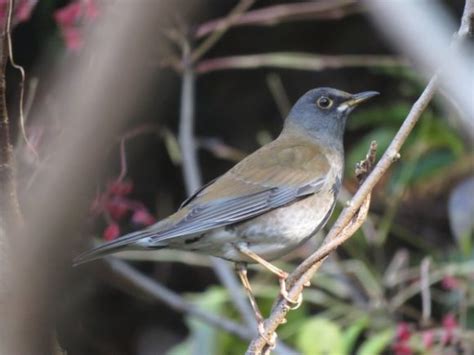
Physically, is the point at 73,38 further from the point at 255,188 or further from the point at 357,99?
the point at 357,99

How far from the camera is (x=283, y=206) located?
3.67 meters

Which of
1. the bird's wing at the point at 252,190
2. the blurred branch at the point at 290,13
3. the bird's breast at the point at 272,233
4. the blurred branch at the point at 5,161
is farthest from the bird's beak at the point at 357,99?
the blurred branch at the point at 5,161

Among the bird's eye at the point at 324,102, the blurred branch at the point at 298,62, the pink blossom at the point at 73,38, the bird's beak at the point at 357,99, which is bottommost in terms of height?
the bird's beak at the point at 357,99

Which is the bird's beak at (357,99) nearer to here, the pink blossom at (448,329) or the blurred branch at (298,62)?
the blurred branch at (298,62)

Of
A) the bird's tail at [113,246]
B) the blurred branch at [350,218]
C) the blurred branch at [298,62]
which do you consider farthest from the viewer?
the blurred branch at [298,62]

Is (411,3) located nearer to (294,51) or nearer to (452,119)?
(452,119)

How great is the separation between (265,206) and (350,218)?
1.15 meters

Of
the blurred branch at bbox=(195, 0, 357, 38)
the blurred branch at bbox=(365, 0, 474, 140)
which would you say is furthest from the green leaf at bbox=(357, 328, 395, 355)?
the blurred branch at bbox=(365, 0, 474, 140)

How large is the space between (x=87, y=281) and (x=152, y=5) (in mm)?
4699

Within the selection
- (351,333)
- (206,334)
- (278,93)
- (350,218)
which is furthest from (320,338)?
(350,218)

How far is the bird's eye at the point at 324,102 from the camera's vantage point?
4.16 m

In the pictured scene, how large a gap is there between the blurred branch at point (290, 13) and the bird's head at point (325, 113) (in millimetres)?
784

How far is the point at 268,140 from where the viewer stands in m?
5.95

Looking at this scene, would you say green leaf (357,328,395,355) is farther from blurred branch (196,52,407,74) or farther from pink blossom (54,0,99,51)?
pink blossom (54,0,99,51)
